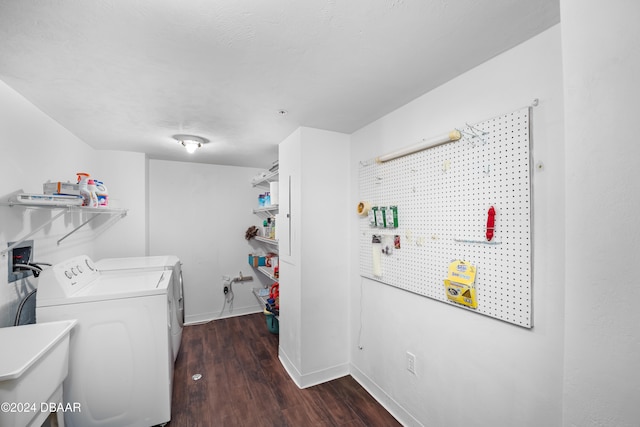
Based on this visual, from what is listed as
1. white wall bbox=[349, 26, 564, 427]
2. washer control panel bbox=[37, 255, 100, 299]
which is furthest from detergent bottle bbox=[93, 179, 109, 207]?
white wall bbox=[349, 26, 564, 427]

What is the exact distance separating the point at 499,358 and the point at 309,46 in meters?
1.82

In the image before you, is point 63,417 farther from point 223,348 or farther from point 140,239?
point 140,239

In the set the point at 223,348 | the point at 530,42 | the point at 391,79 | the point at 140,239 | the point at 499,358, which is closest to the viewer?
the point at 530,42

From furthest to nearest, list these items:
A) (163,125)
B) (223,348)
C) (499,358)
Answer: (223,348)
(163,125)
(499,358)

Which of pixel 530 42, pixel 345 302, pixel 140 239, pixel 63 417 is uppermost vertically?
pixel 530 42

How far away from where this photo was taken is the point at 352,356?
7.98ft

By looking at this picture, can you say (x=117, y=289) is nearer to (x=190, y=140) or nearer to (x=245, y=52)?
(x=190, y=140)

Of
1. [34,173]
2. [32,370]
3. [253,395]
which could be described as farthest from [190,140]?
[253,395]

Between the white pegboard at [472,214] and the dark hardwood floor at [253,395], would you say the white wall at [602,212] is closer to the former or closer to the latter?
the white pegboard at [472,214]

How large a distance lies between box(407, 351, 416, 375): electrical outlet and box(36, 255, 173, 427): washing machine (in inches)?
67.4

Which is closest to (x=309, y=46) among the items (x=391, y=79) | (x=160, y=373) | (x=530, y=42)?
(x=391, y=79)

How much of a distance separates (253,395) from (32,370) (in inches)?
58.9

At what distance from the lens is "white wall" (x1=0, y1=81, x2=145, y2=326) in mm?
1562

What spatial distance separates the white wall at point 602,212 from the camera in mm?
610
